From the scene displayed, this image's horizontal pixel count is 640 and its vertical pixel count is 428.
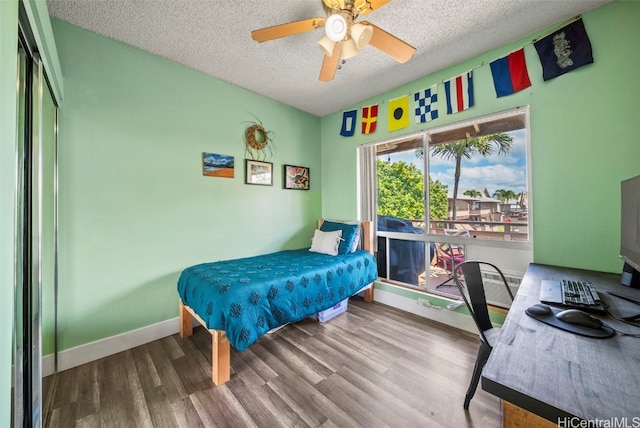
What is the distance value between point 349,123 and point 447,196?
1675 millimetres

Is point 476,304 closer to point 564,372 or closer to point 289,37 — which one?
point 564,372

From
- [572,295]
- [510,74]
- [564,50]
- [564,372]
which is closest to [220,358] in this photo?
[564,372]

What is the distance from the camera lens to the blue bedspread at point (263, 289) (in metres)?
1.69

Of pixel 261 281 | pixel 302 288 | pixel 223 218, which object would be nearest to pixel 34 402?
pixel 261 281

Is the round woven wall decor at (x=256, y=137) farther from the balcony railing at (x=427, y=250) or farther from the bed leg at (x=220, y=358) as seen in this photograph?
the bed leg at (x=220, y=358)

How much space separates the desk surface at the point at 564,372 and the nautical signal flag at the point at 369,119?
8.79ft

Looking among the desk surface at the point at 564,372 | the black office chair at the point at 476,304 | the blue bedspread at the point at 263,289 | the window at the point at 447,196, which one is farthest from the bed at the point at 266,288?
the desk surface at the point at 564,372

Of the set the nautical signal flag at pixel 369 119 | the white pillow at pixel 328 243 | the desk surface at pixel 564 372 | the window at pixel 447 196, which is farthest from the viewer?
the nautical signal flag at pixel 369 119


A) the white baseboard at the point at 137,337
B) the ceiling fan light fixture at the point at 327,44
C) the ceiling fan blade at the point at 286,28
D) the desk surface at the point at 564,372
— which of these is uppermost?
the ceiling fan blade at the point at 286,28

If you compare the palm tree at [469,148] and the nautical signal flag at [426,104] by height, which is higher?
the nautical signal flag at [426,104]

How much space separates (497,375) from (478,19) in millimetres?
2401

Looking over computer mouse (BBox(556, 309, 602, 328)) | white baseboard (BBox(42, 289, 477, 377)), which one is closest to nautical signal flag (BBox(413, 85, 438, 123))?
white baseboard (BBox(42, 289, 477, 377))

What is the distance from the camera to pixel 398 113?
114 inches

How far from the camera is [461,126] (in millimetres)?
2496
